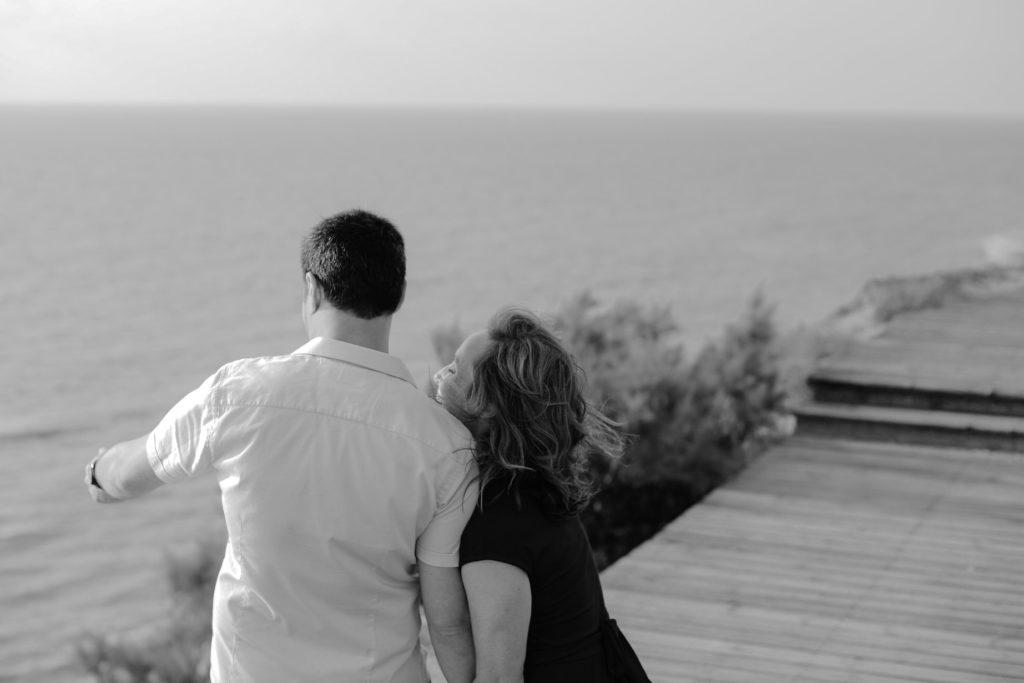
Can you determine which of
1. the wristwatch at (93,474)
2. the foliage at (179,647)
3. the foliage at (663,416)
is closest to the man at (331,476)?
the wristwatch at (93,474)

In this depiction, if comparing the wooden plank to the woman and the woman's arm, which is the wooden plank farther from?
the woman's arm

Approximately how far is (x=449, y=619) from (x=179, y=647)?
12.4 ft

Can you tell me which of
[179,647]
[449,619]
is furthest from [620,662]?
[179,647]

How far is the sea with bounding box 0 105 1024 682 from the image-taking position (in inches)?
605

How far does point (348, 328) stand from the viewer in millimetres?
2564

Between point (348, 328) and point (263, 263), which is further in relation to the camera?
point (263, 263)

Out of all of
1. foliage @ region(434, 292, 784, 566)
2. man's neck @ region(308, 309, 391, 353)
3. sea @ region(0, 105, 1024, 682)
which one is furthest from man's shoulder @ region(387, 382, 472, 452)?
sea @ region(0, 105, 1024, 682)

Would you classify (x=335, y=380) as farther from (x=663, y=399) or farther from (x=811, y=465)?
(x=663, y=399)

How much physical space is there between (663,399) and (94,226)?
49.5 m

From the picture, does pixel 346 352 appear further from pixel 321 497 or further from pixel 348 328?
pixel 321 497

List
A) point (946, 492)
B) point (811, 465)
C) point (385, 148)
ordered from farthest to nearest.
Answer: point (385, 148) < point (811, 465) < point (946, 492)

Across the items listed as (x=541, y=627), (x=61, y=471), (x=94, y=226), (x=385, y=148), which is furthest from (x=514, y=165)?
(x=541, y=627)

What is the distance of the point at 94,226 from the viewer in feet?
177

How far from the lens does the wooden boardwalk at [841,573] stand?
483 cm
